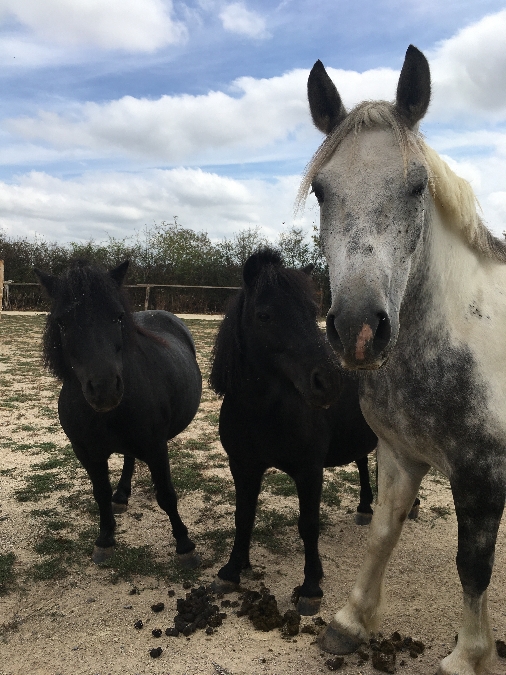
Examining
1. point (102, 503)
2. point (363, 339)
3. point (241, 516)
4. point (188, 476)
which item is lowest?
point (188, 476)

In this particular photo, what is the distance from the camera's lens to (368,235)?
72.4 inches

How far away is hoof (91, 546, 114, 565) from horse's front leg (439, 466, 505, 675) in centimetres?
234

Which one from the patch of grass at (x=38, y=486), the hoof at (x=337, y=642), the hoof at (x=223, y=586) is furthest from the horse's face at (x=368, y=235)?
the patch of grass at (x=38, y=486)

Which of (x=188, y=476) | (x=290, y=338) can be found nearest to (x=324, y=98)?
(x=290, y=338)

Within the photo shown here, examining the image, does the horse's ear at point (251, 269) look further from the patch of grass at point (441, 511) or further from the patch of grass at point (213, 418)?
the patch of grass at point (213, 418)

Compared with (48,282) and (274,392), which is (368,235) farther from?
(48,282)

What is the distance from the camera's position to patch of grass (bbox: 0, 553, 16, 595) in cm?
330

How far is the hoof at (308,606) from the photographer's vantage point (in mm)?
3053

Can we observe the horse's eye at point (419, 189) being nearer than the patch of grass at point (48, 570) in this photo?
Yes

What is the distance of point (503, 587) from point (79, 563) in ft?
9.48

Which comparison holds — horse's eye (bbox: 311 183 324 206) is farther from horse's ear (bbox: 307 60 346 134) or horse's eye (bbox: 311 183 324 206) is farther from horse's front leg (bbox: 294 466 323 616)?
horse's front leg (bbox: 294 466 323 616)

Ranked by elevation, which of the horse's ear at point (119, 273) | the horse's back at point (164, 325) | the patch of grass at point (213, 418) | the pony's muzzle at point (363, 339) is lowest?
the patch of grass at point (213, 418)

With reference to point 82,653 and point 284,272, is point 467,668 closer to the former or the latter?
point 82,653

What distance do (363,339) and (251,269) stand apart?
1476 mm
